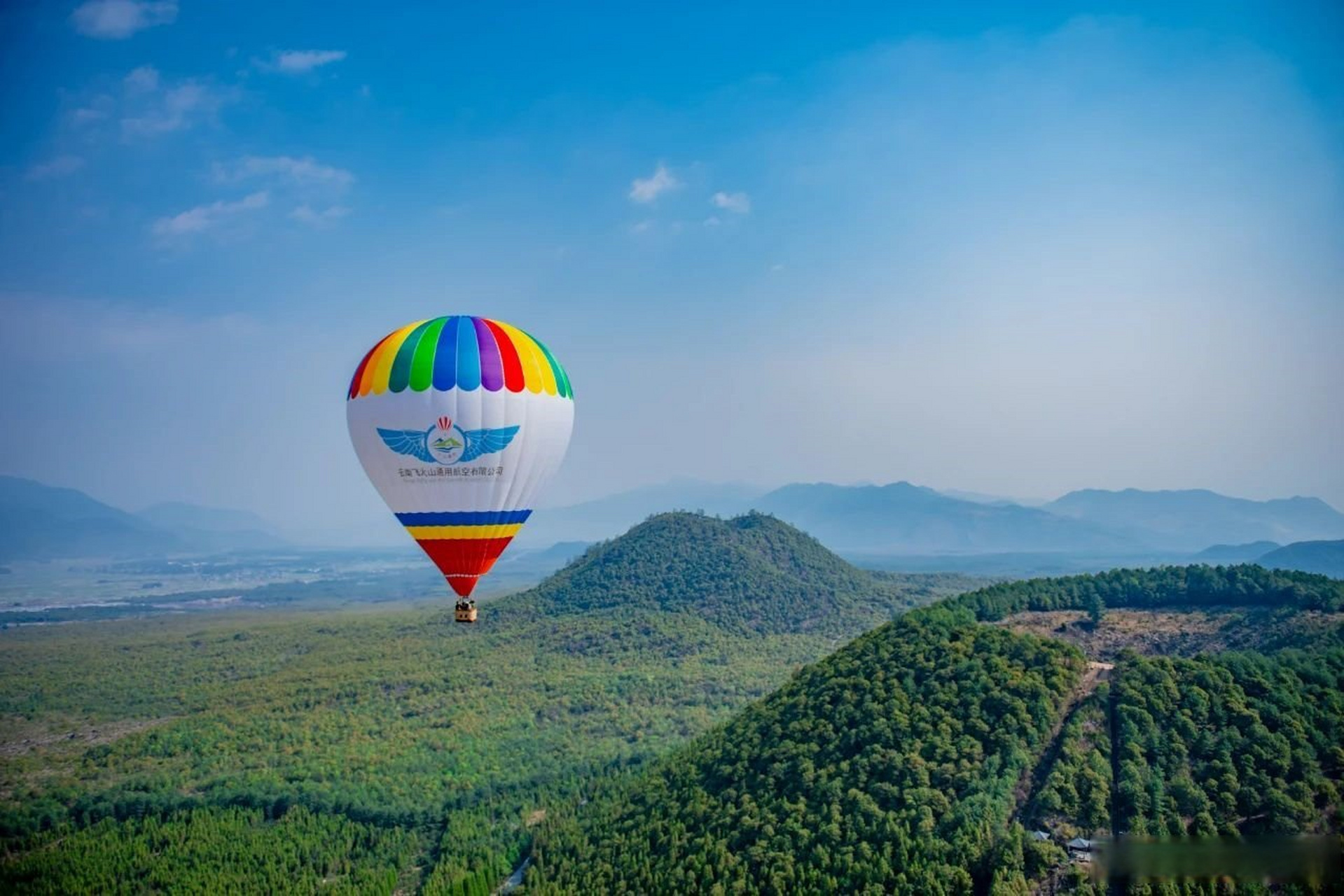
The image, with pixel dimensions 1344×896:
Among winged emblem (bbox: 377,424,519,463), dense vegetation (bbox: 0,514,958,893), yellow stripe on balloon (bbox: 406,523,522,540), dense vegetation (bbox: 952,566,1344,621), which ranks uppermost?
winged emblem (bbox: 377,424,519,463)

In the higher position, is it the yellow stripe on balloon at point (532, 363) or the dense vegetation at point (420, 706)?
the yellow stripe on balloon at point (532, 363)

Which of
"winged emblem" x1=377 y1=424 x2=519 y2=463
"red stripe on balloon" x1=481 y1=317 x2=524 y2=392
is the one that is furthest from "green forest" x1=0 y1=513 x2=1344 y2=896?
"red stripe on balloon" x1=481 y1=317 x2=524 y2=392

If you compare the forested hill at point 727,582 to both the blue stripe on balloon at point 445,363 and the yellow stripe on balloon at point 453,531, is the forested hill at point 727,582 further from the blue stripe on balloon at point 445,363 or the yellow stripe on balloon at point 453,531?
the blue stripe on balloon at point 445,363

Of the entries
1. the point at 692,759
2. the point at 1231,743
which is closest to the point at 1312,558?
the point at 1231,743

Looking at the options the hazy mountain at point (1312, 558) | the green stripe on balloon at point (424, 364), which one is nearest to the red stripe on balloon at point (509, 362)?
the green stripe on balloon at point (424, 364)

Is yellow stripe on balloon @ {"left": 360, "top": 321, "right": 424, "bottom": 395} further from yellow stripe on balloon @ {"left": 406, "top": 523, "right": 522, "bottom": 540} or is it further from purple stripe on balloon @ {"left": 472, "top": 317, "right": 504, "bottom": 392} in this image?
yellow stripe on balloon @ {"left": 406, "top": 523, "right": 522, "bottom": 540}
